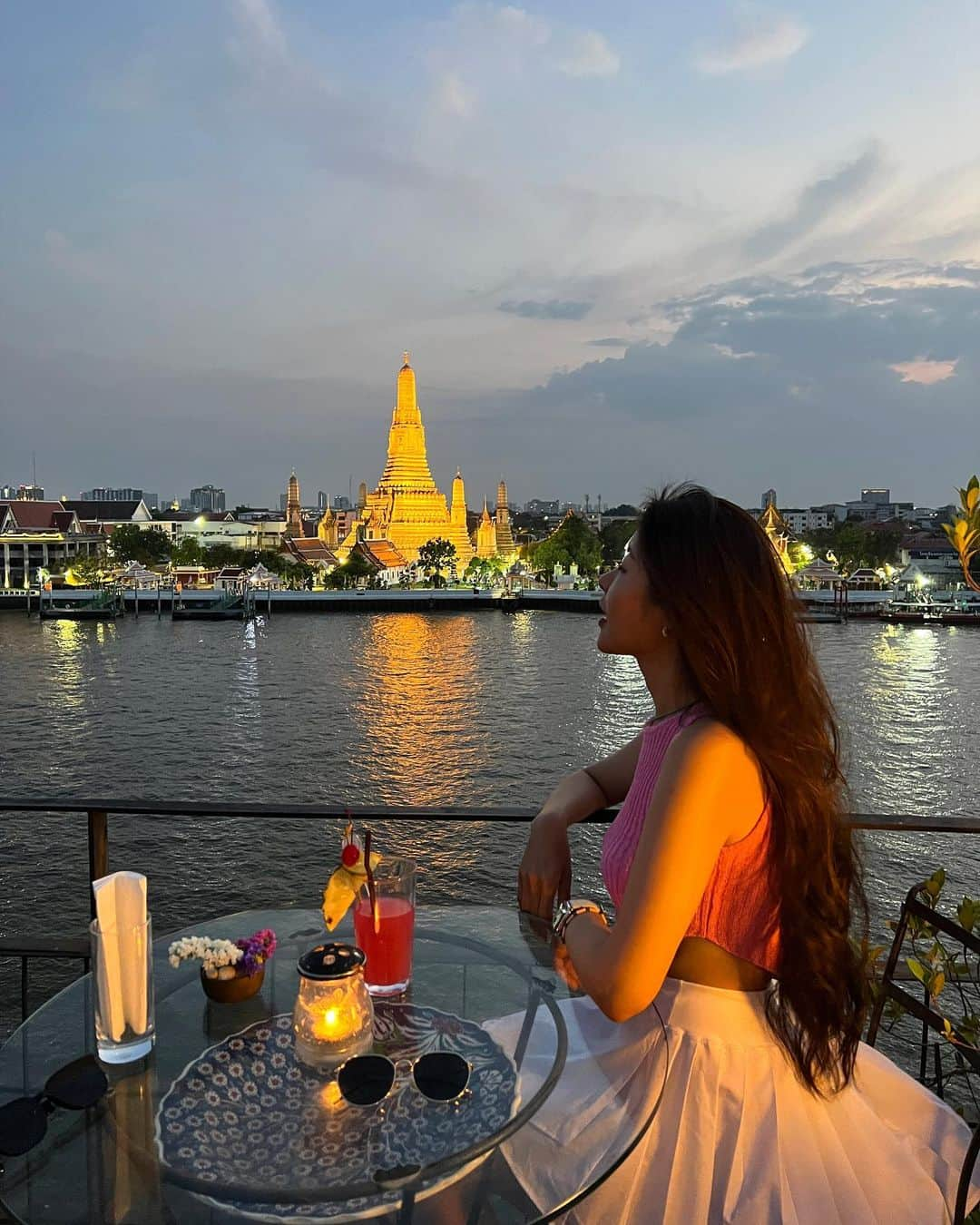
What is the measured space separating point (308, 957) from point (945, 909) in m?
8.76

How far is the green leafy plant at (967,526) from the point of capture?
213 cm

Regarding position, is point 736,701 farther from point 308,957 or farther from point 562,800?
point 308,957

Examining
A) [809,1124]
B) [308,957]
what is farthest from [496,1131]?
[809,1124]

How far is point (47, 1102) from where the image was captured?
113 centimetres

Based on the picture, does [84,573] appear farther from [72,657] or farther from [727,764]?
[727,764]

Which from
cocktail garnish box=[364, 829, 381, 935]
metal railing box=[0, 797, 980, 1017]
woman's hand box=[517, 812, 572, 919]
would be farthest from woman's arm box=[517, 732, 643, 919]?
cocktail garnish box=[364, 829, 381, 935]

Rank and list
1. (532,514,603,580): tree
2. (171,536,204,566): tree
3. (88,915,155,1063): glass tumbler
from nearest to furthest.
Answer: (88,915,155,1063): glass tumbler
(171,536,204,566): tree
(532,514,603,580): tree

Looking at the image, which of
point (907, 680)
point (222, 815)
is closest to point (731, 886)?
point (222, 815)

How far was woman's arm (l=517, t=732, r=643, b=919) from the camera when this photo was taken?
61.9 inches

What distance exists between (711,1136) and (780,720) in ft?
1.65

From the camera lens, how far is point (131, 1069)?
4.00 ft

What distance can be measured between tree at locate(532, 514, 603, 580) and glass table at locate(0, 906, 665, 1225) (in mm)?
50066

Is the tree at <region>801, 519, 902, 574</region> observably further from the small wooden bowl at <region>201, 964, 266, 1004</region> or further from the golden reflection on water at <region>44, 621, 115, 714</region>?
the small wooden bowl at <region>201, 964, 266, 1004</region>

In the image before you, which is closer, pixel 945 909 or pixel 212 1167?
pixel 212 1167
